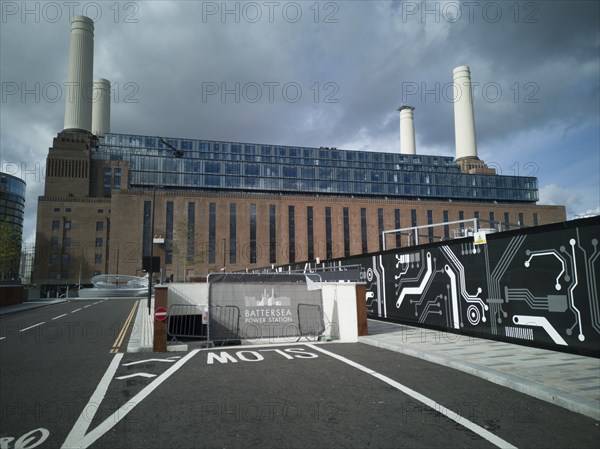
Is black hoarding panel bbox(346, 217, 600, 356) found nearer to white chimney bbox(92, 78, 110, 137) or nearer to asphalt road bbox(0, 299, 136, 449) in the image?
asphalt road bbox(0, 299, 136, 449)

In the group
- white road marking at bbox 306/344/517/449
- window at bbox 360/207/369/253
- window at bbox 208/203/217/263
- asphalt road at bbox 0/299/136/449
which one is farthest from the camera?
window at bbox 360/207/369/253

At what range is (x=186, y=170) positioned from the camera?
94.1 m

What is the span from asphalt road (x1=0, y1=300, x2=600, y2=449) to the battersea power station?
66.6 metres

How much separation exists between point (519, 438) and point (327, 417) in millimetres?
2299

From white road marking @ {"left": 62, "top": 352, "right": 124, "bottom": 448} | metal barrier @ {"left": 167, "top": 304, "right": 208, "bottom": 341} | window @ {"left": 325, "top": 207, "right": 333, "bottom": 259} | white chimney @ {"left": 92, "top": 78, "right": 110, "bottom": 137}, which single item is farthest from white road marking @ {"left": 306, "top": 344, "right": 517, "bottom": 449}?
white chimney @ {"left": 92, "top": 78, "right": 110, "bottom": 137}

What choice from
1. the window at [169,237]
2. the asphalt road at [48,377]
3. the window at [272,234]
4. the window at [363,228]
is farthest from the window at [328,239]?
the asphalt road at [48,377]

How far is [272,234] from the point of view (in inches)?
3359

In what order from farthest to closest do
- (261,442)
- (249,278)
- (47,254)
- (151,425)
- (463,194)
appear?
(463,194)
(47,254)
(249,278)
(151,425)
(261,442)

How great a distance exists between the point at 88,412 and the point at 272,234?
79.4 metres

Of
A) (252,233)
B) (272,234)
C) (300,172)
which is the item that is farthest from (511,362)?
(300,172)

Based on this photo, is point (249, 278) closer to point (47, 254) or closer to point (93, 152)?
point (47, 254)

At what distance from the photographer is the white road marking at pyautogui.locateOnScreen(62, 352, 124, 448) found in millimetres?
4973

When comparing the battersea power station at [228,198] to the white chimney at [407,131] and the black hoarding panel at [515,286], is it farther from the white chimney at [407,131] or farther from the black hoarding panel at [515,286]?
the black hoarding panel at [515,286]

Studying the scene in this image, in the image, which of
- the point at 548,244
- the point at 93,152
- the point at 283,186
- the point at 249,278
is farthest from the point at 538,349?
the point at 93,152
